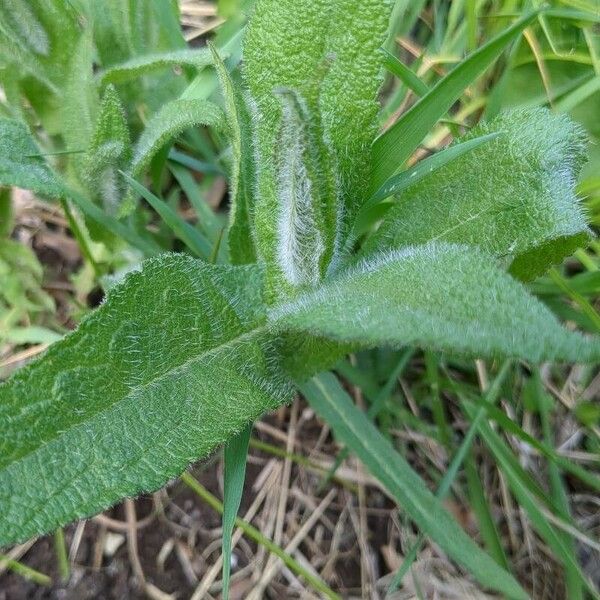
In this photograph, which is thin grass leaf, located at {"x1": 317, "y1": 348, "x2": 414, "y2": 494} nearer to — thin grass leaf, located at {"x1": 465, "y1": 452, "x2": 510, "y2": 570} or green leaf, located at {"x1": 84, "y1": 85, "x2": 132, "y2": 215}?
thin grass leaf, located at {"x1": 465, "y1": 452, "x2": 510, "y2": 570}

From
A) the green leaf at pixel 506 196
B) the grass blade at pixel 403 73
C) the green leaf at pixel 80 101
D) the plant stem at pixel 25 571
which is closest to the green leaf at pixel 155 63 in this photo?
the green leaf at pixel 80 101

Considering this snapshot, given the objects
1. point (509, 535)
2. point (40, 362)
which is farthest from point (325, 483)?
point (40, 362)

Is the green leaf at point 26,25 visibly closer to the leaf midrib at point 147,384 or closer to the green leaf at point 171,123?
the green leaf at point 171,123

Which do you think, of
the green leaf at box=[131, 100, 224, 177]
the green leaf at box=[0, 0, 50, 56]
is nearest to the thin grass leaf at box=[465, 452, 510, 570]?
the green leaf at box=[131, 100, 224, 177]

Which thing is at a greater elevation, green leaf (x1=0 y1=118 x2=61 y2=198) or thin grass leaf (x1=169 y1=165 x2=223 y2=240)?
green leaf (x1=0 y1=118 x2=61 y2=198)

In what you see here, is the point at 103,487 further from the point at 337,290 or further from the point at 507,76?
the point at 507,76
